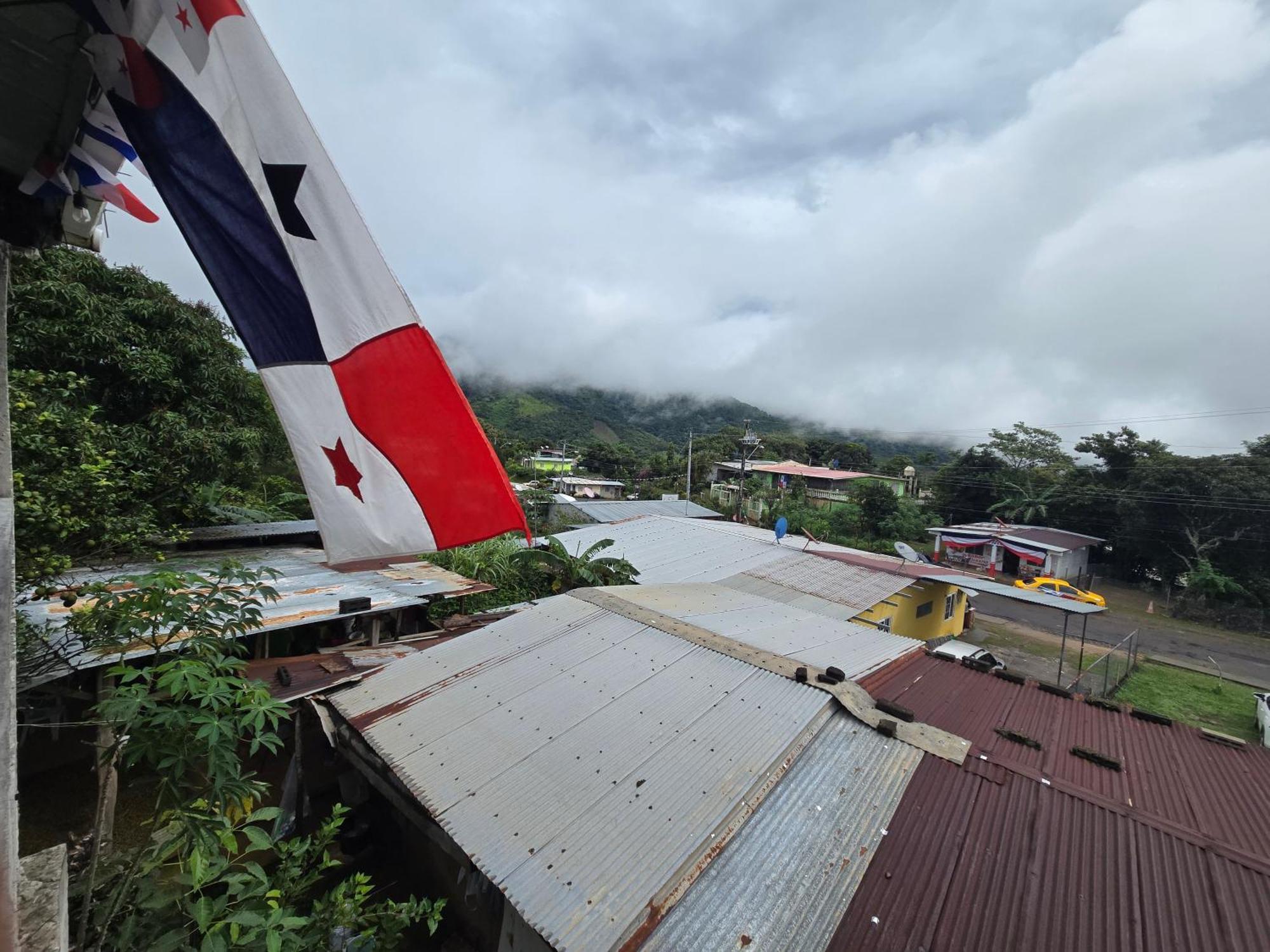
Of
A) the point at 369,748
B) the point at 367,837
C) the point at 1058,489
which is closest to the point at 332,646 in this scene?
the point at 367,837

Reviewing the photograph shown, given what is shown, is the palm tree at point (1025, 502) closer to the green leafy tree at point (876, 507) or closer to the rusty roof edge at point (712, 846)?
the green leafy tree at point (876, 507)

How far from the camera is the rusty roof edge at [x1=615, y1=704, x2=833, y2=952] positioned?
2740mm

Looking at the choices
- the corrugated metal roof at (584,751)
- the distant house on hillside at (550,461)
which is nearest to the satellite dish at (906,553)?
the corrugated metal roof at (584,751)

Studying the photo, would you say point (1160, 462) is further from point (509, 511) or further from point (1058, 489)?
point (509, 511)

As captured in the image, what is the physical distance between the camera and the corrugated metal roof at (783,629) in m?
5.48

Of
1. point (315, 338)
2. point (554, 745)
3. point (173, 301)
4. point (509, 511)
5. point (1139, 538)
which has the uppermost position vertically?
point (173, 301)

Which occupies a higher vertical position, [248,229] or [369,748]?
[248,229]

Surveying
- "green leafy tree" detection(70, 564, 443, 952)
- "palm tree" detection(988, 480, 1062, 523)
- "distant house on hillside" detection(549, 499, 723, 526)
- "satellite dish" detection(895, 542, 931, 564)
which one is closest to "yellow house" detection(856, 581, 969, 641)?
"satellite dish" detection(895, 542, 931, 564)

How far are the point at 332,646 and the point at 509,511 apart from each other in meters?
7.58

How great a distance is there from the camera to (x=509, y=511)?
260 centimetres

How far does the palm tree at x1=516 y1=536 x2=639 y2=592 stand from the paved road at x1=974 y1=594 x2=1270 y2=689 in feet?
44.4

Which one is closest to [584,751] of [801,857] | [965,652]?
[801,857]

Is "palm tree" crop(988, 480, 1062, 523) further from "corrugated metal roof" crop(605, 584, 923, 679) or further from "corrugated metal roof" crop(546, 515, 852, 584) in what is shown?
"corrugated metal roof" crop(605, 584, 923, 679)

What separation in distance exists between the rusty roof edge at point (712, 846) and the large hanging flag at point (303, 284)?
2142mm
